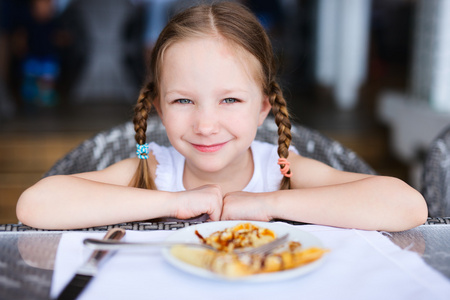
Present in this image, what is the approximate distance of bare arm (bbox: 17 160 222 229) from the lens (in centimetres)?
88

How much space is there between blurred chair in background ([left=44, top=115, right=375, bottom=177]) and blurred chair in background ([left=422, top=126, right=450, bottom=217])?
15 cm

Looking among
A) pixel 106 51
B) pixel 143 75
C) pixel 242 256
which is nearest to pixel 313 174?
pixel 242 256

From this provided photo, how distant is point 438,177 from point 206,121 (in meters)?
0.68

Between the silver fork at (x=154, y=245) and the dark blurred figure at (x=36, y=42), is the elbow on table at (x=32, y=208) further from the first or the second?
the dark blurred figure at (x=36, y=42)

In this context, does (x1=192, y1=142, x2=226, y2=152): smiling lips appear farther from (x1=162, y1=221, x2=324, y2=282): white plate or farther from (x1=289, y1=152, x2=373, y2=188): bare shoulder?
(x1=162, y1=221, x2=324, y2=282): white plate

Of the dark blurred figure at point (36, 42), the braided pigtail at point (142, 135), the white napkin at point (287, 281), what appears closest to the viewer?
the white napkin at point (287, 281)

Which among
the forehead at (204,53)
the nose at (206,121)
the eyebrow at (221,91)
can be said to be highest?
the forehead at (204,53)

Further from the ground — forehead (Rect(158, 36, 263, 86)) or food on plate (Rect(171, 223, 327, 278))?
forehead (Rect(158, 36, 263, 86))

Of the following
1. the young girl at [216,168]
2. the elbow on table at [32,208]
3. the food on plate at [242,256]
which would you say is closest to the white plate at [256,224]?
the food on plate at [242,256]

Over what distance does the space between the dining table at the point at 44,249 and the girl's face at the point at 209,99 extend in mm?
307

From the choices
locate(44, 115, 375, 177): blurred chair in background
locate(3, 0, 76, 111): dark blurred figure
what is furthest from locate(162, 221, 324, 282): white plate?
locate(3, 0, 76, 111): dark blurred figure

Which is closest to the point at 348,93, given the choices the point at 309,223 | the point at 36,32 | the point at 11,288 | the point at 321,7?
the point at 321,7

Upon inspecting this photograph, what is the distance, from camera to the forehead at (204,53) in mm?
1042

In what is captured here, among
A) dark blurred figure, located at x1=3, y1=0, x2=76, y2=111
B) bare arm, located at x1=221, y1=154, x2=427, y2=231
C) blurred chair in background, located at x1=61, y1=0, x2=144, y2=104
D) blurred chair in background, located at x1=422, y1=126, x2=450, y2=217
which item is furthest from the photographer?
blurred chair in background, located at x1=61, y1=0, x2=144, y2=104
